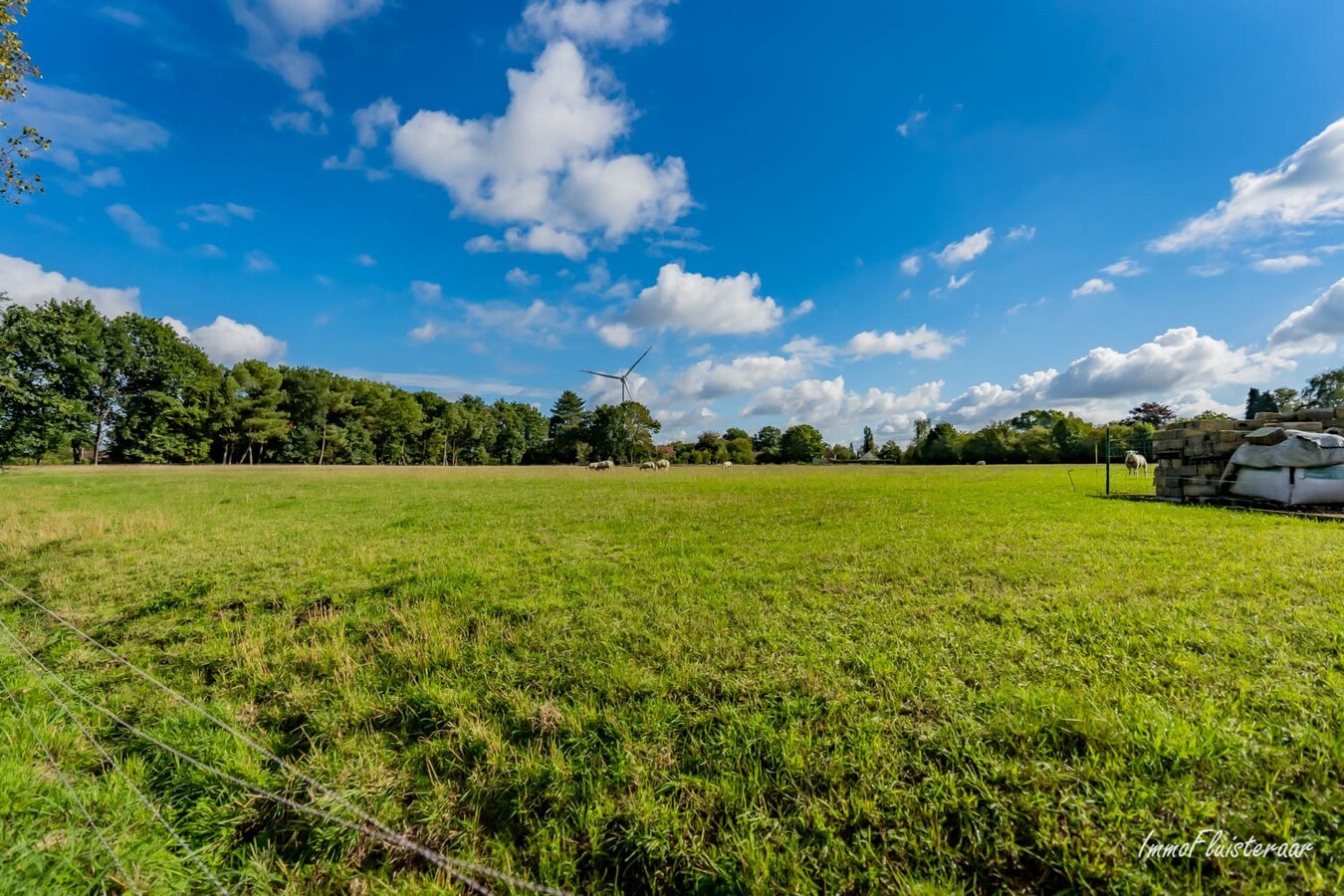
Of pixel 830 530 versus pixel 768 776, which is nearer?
pixel 768 776

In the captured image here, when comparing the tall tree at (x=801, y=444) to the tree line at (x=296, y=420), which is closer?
the tree line at (x=296, y=420)

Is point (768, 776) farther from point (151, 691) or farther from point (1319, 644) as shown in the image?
point (151, 691)

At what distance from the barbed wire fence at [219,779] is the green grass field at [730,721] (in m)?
0.07

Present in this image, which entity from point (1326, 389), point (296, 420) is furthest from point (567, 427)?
point (1326, 389)

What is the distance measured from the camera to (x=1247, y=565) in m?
7.33

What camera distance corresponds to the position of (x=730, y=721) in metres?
4.10

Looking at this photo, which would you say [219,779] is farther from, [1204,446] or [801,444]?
[801,444]

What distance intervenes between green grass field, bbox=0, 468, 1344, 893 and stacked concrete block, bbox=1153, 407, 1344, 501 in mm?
7943

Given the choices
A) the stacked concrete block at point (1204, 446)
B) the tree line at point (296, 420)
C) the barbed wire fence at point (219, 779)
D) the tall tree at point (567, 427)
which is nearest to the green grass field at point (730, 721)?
the barbed wire fence at point (219, 779)

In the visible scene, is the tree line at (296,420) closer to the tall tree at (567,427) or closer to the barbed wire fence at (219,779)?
the tall tree at (567,427)

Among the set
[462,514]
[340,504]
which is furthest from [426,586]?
[340,504]

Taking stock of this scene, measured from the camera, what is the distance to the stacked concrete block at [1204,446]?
14.5 metres

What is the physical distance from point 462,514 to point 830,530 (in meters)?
11.8

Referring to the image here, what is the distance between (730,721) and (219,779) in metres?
4.35
